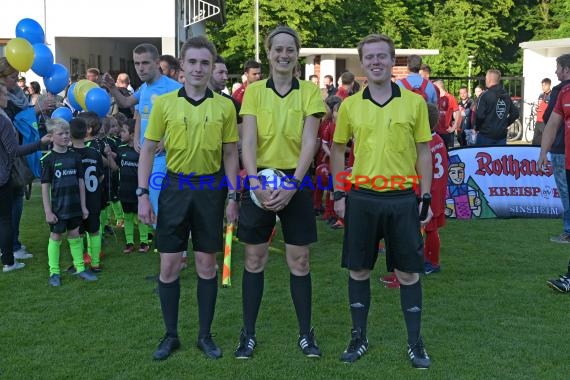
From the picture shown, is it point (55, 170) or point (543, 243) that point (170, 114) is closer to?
point (55, 170)

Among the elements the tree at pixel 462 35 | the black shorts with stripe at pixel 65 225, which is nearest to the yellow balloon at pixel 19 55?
the black shorts with stripe at pixel 65 225

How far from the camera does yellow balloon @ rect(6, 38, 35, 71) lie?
759 centimetres

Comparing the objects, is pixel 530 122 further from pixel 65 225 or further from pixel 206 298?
pixel 206 298

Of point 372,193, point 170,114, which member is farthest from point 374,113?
point 170,114

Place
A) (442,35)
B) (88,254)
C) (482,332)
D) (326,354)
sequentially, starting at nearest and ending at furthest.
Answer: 1. (326,354)
2. (482,332)
3. (88,254)
4. (442,35)

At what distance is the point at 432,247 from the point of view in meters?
6.65

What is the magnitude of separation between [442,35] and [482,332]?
32578 millimetres

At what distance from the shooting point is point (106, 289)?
618 cm

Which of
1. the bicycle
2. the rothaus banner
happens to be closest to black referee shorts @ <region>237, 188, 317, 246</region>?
the rothaus banner

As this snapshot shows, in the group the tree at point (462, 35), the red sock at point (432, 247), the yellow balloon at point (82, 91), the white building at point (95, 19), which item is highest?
the tree at point (462, 35)

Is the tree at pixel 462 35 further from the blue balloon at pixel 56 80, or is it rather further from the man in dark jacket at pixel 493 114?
the blue balloon at pixel 56 80

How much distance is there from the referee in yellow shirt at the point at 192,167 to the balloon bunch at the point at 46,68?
3978 millimetres

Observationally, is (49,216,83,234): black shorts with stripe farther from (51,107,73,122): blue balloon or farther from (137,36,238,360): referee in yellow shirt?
(51,107,73,122): blue balloon

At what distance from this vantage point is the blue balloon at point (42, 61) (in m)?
9.17
